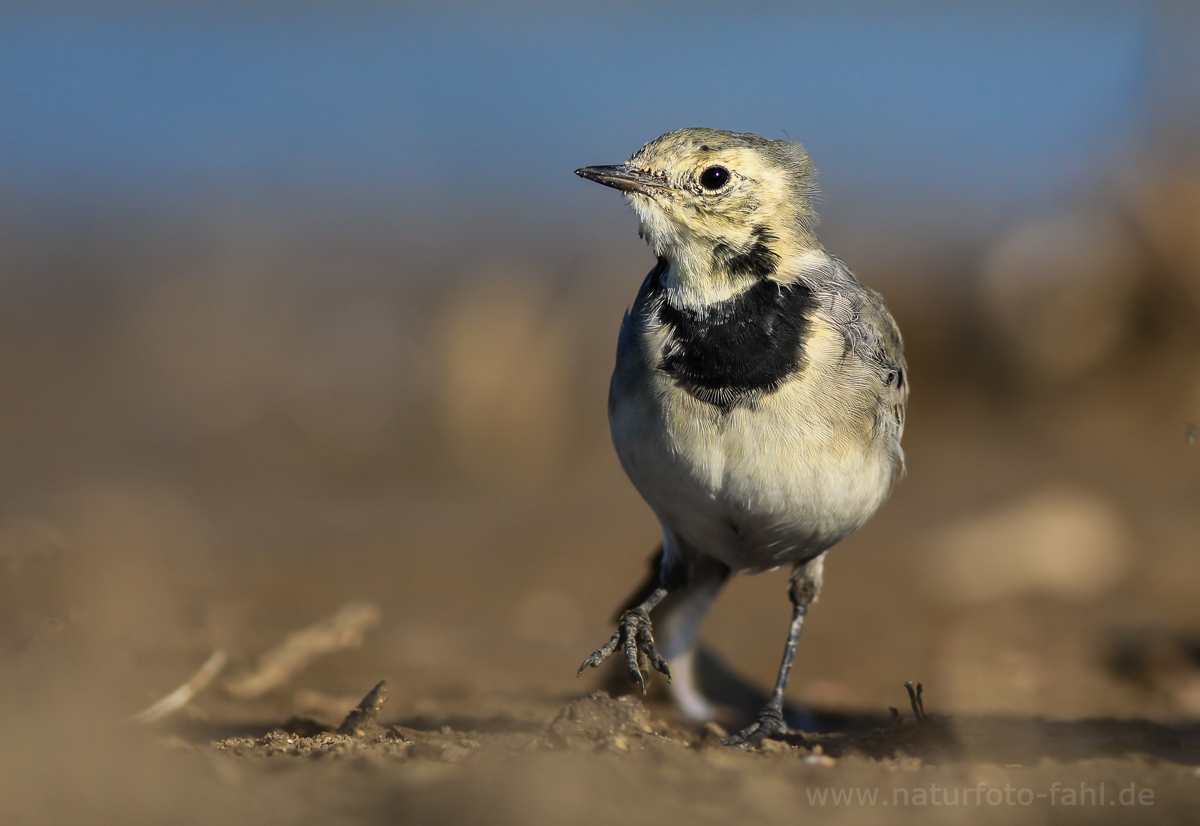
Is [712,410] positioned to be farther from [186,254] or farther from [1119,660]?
[186,254]

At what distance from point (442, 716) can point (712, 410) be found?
230cm

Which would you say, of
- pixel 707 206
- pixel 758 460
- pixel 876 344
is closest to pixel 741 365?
pixel 758 460

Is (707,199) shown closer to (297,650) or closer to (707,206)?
(707,206)

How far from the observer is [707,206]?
4.38 m

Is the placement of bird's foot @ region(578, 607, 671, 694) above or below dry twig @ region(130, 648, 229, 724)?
above

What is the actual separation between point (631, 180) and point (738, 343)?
0.76m

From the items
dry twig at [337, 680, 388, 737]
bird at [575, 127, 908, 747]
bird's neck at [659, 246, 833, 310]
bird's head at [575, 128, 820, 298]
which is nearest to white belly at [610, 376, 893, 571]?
bird at [575, 127, 908, 747]

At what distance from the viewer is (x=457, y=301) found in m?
13.4

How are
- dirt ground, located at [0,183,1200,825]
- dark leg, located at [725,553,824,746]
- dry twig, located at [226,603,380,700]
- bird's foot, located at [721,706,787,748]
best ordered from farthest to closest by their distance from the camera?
dry twig, located at [226,603,380,700] → dark leg, located at [725,553,824,746] → bird's foot, located at [721,706,787,748] → dirt ground, located at [0,183,1200,825]

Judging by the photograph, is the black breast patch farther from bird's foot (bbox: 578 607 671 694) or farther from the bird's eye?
bird's foot (bbox: 578 607 671 694)

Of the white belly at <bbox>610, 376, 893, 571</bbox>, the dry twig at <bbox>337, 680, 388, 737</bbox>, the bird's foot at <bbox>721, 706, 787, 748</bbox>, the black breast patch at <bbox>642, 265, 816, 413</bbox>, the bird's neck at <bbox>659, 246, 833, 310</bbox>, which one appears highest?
the bird's neck at <bbox>659, 246, 833, 310</bbox>

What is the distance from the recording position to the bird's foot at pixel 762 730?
4676 mm

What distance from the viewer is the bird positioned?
4.27 metres

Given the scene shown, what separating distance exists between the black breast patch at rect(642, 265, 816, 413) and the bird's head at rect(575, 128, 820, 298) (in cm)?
10
